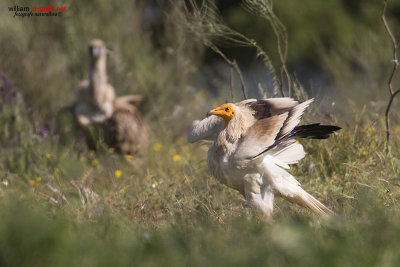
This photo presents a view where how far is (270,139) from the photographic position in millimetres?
3518

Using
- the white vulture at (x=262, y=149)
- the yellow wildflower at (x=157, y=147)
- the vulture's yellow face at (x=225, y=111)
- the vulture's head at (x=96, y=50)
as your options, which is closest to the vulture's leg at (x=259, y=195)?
the white vulture at (x=262, y=149)

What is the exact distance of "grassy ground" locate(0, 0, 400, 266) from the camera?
2371 millimetres

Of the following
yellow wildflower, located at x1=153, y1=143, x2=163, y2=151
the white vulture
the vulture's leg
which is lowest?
yellow wildflower, located at x1=153, y1=143, x2=163, y2=151

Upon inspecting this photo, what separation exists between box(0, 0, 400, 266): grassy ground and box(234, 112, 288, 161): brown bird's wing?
15.3 inches

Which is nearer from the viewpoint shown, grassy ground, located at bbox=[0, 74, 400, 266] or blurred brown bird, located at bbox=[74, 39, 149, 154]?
grassy ground, located at bbox=[0, 74, 400, 266]

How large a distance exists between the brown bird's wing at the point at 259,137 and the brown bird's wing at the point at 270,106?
9 centimetres

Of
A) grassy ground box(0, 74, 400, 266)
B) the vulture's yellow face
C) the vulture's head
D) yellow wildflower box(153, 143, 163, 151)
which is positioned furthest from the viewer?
the vulture's head

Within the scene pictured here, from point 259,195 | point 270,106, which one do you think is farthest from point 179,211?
point 270,106

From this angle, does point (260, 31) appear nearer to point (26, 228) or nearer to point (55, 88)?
point (55, 88)

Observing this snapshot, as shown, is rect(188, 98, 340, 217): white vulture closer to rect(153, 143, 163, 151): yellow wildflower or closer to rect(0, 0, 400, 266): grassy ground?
rect(0, 0, 400, 266): grassy ground

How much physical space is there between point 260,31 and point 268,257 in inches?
372

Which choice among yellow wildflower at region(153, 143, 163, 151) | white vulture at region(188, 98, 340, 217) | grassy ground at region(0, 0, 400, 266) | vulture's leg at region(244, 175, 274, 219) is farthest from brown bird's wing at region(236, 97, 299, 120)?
yellow wildflower at region(153, 143, 163, 151)

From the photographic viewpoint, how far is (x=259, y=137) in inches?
140

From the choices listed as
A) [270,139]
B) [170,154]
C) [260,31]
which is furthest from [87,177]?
[260,31]
